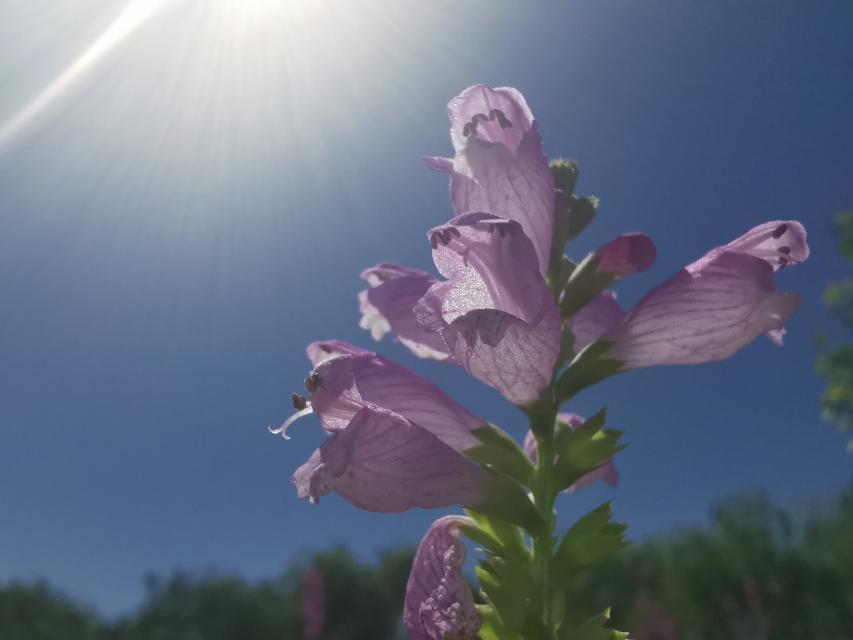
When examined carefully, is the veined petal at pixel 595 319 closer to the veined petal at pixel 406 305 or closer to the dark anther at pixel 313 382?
the veined petal at pixel 406 305

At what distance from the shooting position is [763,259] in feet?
5.63

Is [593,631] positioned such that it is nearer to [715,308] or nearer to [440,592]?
[440,592]

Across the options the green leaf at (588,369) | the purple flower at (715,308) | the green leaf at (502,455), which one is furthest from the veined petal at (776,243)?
the green leaf at (502,455)

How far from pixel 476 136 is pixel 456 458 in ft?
2.42

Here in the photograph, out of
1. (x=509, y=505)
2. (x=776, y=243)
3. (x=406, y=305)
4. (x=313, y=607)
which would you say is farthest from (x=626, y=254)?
(x=313, y=607)

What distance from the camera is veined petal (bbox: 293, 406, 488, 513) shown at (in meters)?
1.47

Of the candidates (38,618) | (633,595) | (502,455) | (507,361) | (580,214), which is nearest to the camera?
(507,361)

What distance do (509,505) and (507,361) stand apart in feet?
0.98

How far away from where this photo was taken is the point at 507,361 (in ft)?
5.00

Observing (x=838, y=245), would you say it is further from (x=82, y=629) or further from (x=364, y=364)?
(x=82, y=629)

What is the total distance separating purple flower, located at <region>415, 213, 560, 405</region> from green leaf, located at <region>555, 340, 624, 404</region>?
0.12m

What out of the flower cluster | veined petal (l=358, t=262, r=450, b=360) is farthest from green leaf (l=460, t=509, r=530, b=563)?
veined petal (l=358, t=262, r=450, b=360)

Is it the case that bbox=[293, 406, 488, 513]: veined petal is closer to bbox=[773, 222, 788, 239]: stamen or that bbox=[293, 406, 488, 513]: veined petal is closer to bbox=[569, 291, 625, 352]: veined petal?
bbox=[569, 291, 625, 352]: veined petal

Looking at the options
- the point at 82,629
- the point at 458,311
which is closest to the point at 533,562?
the point at 458,311
